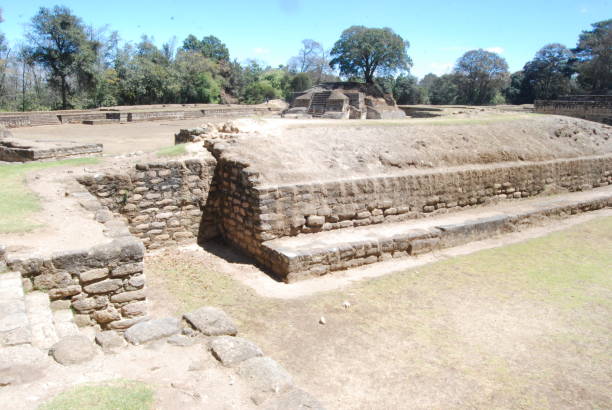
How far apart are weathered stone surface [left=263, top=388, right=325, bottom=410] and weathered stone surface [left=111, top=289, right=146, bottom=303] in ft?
7.14

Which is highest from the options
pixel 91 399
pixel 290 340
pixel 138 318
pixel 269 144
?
pixel 269 144

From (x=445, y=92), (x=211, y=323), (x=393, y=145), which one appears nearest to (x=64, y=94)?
(x=393, y=145)

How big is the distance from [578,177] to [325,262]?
9.56 meters

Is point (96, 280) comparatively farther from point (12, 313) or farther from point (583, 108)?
point (583, 108)

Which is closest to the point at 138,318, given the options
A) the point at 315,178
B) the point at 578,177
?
the point at 315,178

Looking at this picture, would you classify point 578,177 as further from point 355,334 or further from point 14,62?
point 14,62

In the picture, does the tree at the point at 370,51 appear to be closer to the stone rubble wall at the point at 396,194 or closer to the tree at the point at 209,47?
the tree at the point at 209,47

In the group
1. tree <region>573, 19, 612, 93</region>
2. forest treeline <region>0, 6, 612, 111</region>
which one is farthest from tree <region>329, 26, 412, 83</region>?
tree <region>573, 19, 612, 93</region>

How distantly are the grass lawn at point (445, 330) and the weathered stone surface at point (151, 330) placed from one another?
1.26 meters

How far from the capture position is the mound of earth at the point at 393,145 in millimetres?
8883

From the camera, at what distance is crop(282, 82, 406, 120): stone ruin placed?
25.9 metres

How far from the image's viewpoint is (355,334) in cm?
544

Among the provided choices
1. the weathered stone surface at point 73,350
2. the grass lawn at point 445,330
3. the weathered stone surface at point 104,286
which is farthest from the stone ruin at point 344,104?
the weathered stone surface at point 73,350

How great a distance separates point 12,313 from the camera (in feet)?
11.8
